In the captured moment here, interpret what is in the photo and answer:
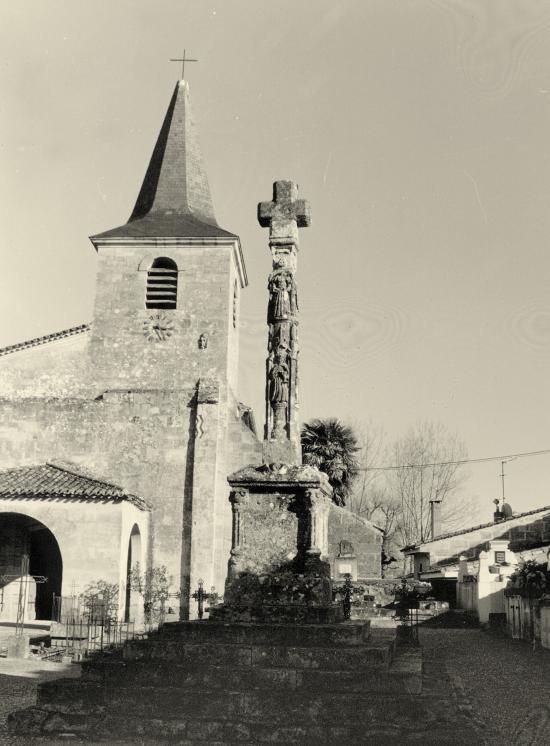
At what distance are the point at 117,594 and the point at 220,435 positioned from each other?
24.5ft

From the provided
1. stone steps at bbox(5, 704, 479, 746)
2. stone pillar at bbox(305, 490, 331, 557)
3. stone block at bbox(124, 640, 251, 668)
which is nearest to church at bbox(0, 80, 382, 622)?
stone pillar at bbox(305, 490, 331, 557)

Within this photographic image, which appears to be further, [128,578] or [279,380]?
[128,578]

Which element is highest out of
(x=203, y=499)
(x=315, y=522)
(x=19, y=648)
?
(x=203, y=499)

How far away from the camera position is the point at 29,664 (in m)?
14.3

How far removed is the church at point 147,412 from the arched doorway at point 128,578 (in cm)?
8

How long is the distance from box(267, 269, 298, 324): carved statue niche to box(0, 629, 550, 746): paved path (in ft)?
15.8

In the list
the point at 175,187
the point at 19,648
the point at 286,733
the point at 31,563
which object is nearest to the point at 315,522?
the point at 286,733

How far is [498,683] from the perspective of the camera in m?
11.1

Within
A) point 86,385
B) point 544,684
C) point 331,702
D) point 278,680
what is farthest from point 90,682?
point 86,385

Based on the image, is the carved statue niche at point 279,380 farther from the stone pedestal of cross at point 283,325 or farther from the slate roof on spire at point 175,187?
the slate roof on spire at point 175,187

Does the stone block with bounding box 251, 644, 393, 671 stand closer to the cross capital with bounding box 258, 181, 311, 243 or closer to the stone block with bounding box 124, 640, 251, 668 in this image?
the stone block with bounding box 124, 640, 251, 668

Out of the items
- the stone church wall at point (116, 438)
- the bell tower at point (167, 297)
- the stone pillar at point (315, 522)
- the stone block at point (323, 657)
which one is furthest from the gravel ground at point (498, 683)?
the bell tower at point (167, 297)

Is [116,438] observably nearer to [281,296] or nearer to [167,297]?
[167,297]

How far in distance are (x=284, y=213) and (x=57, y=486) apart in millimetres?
14492
